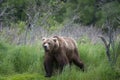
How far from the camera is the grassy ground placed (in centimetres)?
676

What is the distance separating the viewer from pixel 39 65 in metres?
7.29

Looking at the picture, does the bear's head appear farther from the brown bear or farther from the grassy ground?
the grassy ground

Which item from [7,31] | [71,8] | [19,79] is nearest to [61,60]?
[19,79]

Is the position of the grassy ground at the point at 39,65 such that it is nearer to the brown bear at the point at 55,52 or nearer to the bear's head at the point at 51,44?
the brown bear at the point at 55,52

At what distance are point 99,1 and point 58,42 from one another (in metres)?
14.3

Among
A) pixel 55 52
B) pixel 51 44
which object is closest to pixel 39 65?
pixel 55 52

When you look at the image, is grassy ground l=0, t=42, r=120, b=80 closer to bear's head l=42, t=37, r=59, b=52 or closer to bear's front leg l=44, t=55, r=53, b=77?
bear's front leg l=44, t=55, r=53, b=77

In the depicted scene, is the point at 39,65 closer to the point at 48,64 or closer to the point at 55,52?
the point at 48,64

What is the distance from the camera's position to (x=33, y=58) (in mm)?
7531

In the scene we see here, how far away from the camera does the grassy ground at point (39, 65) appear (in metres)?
6.76

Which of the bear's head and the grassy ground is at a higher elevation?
the bear's head

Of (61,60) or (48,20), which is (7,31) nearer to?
(61,60)

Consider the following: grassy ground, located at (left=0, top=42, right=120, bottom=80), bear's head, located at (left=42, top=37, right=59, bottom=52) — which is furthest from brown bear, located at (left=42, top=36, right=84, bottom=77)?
grassy ground, located at (left=0, top=42, right=120, bottom=80)

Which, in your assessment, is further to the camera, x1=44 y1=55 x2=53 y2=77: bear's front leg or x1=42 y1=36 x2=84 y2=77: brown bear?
x1=44 y1=55 x2=53 y2=77: bear's front leg
